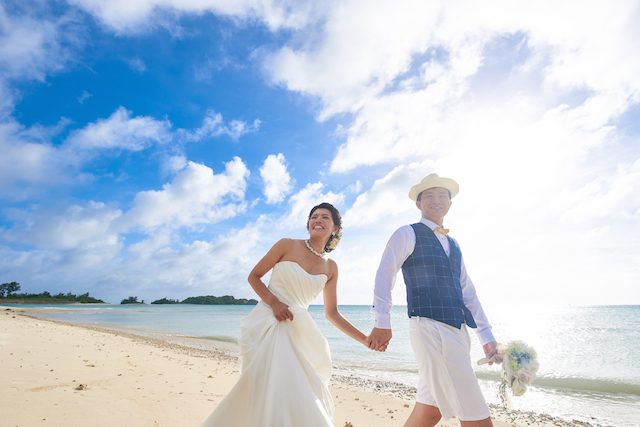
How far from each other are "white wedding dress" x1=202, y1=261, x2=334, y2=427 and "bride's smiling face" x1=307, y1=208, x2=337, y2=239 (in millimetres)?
398

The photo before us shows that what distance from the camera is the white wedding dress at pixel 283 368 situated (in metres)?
2.91

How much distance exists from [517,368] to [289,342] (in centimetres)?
192

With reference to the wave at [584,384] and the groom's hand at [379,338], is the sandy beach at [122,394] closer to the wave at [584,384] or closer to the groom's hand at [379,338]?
the groom's hand at [379,338]

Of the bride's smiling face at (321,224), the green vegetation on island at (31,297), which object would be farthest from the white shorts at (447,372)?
the green vegetation on island at (31,297)

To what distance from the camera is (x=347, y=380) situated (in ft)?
32.7

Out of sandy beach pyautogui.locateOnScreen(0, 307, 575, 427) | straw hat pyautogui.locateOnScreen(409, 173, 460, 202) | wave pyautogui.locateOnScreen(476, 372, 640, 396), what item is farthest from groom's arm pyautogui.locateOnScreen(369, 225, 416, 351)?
wave pyautogui.locateOnScreen(476, 372, 640, 396)

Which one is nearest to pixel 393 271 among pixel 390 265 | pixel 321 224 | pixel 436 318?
pixel 390 265

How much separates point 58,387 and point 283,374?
4.75 metres

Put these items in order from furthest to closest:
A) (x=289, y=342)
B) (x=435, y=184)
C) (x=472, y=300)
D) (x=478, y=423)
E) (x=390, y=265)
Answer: (x=435, y=184) → (x=472, y=300) → (x=390, y=265) → (x=289, y=342) → (x=478, y=423)

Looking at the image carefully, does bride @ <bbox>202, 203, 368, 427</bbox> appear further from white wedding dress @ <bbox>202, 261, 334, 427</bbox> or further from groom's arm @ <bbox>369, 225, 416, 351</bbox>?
groom's arm @ <bbox>369, 225, 416, 351</bbox>

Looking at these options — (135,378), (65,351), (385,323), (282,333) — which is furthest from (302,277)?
(65,351)

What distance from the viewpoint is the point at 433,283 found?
3.33m

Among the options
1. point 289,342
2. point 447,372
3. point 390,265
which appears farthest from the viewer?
point 390,265

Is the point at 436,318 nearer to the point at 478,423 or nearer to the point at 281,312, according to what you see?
the point at 478,423
